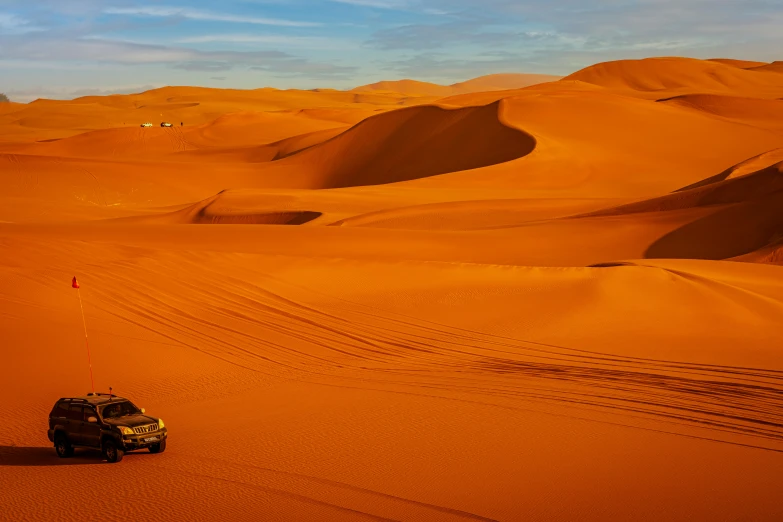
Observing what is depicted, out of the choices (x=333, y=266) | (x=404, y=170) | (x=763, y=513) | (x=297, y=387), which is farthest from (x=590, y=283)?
(x=404, y=170)

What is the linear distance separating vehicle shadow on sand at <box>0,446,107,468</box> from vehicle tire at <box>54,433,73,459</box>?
0.06m

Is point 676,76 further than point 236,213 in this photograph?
Yes

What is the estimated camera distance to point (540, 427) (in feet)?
35.3

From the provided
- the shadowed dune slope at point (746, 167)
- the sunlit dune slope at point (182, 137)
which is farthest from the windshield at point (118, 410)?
the sunlit dune slope at point (182, 137)

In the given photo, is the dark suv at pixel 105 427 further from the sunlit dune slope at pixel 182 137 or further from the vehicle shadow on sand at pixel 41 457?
the sunlit dune slope at pixel 182 137

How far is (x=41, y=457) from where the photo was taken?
10602mm

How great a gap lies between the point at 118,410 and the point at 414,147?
52.8 m

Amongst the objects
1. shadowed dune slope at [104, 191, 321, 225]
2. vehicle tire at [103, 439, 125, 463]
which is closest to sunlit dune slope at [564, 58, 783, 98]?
shadowed dune slope at [104, 191, 321, 225]

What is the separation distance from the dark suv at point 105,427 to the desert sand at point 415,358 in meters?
0.26

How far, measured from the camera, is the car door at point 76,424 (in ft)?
33.9

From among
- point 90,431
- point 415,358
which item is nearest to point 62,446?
point 90,431

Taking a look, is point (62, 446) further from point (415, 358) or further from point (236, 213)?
point (236, 213)

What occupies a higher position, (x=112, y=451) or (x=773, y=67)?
(x=773, y=67)

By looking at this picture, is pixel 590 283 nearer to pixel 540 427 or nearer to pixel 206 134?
pixel 540 427
